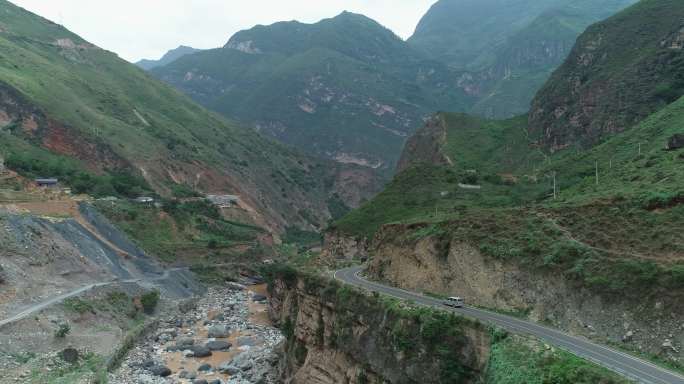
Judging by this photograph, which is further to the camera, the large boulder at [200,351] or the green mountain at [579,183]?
the large boulder at [200,351]

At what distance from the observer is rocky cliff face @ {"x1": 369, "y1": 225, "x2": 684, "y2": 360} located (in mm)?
23406

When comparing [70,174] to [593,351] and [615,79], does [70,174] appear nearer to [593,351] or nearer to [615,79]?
[615,79]

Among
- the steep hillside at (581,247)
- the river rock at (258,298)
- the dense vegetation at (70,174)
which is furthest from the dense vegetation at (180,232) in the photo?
the steep hillside at (581,247)

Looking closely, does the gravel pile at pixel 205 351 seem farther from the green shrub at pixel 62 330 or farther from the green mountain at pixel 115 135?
the green mountain at pixel 115 135

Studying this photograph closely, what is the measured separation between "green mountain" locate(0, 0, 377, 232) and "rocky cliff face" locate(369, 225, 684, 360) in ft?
222

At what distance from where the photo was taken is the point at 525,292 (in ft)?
101

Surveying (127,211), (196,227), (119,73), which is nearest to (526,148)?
(196,227)

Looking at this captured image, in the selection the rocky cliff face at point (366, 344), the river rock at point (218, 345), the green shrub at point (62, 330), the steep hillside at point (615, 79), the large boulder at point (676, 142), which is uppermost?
the steep hillside at point (615, 79)

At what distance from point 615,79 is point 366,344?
70.6 meters

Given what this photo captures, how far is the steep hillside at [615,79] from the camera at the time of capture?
74.8 metres

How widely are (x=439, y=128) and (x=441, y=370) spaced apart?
335ft

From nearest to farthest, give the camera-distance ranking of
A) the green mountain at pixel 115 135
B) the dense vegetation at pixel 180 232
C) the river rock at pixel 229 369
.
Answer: the river rock at pixel 229 369
the dense vegetation at pixel 180 232
the green mountain at pixel 115 135

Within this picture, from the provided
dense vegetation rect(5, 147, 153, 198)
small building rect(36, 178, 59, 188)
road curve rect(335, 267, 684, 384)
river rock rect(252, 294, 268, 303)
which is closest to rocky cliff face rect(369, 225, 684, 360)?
road curve rect(335, 267, 684, 384)

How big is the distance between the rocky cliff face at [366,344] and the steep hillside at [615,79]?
5605 cm
